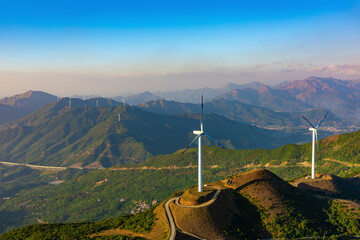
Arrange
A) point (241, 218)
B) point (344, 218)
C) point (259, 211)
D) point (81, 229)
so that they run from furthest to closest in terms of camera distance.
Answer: point (81, 229)
point (344, 218)
point (259, 211)
point (241, 218)

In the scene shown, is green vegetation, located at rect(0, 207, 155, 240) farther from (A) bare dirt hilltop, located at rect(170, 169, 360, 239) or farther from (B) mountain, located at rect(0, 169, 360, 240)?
(A) bare dirt hilltop, located at rect(170, 169, 360, 239)

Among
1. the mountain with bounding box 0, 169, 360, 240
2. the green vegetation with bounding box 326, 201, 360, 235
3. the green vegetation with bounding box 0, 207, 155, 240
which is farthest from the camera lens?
the green vegetation with bounding box 326, 201, 360, 235

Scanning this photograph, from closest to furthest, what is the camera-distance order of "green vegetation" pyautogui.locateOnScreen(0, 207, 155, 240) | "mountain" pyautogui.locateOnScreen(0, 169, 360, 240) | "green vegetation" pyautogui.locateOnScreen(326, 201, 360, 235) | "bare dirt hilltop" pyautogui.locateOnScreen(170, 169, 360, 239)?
1. "mountain" pyautogui.locateOnScreen(0, 169, 360, 240)
2. "bare dirt hilltop" pyautogui.locateOnScreen(170, 169, 360, 239)
3. "green vegetation" pyautogui.locateOnScreen(0, 207, 155, 240)
4. "green vegetation" pyautogui.locateOnScreen(326, 201, 360, 235)

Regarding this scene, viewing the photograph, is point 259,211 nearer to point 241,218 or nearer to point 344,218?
point 241,218

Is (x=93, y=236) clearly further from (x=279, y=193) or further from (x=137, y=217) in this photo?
(x=279, y=193)

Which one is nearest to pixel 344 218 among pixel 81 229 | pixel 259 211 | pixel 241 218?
pixel 259 211

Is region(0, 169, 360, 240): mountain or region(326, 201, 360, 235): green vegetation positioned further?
region(326, 201, 360, 235): green vegetation

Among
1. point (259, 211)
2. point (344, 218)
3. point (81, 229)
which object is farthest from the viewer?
point (81, 229)

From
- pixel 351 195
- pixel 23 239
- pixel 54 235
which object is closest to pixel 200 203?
pixel 54 235

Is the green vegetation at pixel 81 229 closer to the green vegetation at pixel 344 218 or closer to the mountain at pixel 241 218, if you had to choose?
the mountain at pixel 241 218

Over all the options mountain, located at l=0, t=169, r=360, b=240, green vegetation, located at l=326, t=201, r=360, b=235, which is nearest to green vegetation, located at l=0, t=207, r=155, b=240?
mountain, located at l=0, t=169, r=360, b=240
